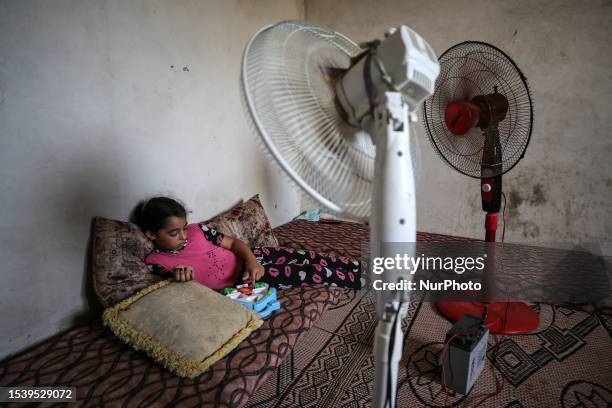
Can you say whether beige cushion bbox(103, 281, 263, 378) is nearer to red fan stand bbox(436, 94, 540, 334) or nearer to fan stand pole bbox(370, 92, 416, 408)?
fan stand pole bbox(370, 92, 416, 408)

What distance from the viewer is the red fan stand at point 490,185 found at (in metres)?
1.06

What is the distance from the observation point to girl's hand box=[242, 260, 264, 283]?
1.37 meters

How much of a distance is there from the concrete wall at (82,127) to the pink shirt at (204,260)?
25cm

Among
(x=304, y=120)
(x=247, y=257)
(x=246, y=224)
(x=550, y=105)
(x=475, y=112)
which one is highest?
(x=550, y=105)

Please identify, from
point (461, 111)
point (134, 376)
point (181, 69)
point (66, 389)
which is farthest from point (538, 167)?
point (66, 389)

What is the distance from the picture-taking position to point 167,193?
1.50m

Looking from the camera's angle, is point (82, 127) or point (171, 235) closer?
point (82, 127)

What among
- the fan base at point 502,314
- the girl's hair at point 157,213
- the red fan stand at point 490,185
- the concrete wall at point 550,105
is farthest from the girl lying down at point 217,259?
the concrete wall at point 550,105

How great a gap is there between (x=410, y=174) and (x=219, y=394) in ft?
2.56

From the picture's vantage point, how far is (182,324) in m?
0.96

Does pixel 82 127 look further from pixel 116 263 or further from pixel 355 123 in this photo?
pixel 355 123

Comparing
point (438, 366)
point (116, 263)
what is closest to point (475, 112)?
point (438, 366)

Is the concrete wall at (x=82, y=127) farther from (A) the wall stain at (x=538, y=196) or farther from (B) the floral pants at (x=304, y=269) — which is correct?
(A) the wall stain at (x=538, y=196)

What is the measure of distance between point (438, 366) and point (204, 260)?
1.01 meters
